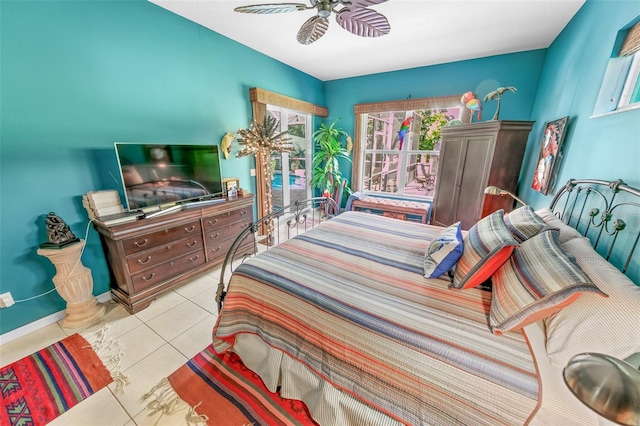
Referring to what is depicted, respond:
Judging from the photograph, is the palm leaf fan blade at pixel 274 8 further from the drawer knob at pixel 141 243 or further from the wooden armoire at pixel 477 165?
the wooden armoire at pixel 477 165

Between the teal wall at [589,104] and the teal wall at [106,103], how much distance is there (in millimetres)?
11

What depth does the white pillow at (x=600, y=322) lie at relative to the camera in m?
0.76

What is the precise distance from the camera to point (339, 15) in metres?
1.59

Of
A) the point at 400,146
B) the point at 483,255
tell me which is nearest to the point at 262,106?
the point at 400,146

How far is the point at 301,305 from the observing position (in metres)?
1.21

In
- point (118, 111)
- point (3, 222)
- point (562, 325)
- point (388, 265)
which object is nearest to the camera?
point (562, 325)

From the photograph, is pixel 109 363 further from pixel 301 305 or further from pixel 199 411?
pixel 301 305

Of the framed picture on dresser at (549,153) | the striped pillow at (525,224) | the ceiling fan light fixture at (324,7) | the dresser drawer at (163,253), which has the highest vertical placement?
the ceiling fan light fixture at (324,7)

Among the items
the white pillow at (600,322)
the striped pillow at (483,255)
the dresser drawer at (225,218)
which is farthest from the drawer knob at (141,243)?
the white pillow at (600,322)

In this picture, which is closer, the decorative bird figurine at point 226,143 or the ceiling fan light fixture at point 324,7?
the ceiling fan light fixture at point 324,7

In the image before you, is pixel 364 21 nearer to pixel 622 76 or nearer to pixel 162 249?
pixel 622 76

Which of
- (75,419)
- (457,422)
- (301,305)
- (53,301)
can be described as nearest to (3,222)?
(53,301)

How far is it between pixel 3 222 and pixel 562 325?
10.9ft

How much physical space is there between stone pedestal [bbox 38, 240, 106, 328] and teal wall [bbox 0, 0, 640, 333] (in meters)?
0.19
